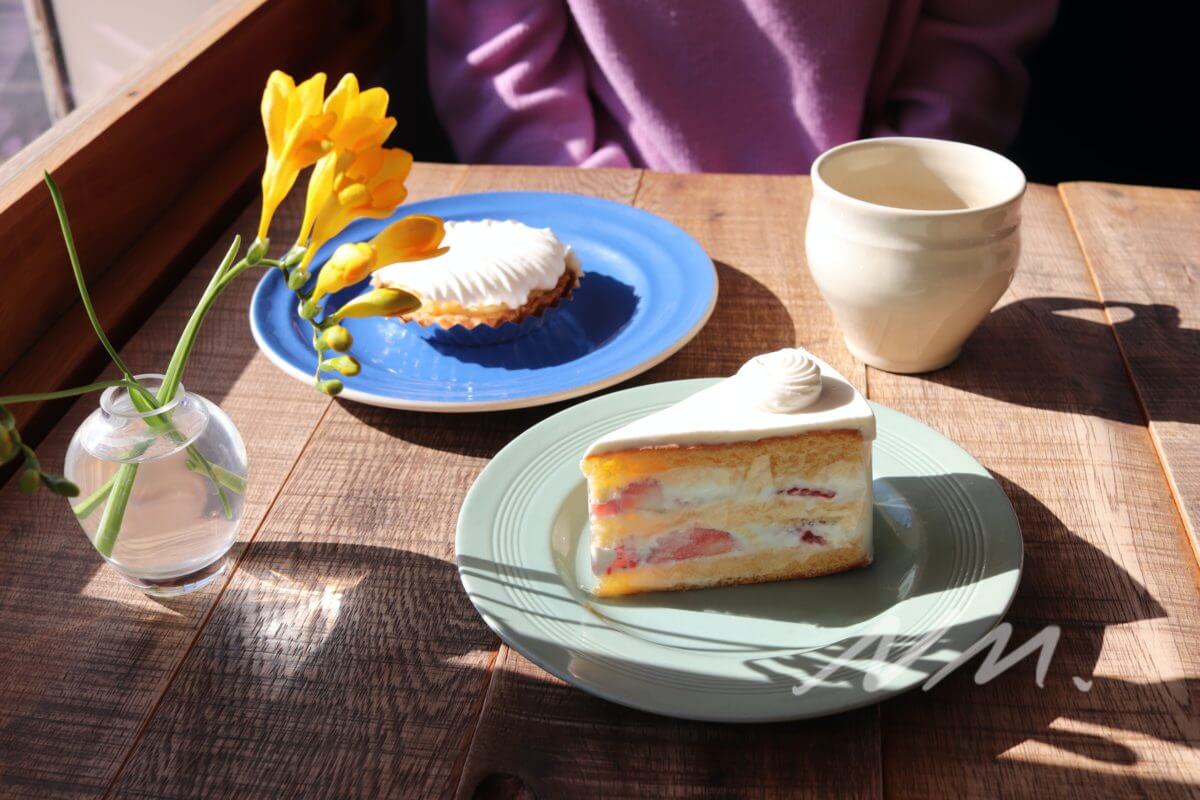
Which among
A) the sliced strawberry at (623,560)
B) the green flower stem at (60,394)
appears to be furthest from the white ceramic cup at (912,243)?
the green flower stem at (60,394)

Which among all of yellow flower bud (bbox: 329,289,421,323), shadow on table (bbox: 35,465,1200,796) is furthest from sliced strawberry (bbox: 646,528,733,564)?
yellow flower bud (bbox: 329,289,421,323)

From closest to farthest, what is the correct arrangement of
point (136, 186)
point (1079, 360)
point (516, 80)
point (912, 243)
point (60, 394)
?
point (60, 394) < point (912, 243) < point (1079, 360) < point (136, 186) < point (516, 80)

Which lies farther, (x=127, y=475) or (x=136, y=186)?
(x=136, y=186)

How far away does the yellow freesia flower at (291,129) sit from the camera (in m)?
0.66

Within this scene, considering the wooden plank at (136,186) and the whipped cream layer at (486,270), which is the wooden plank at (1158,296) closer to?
the whipped cream layer at (486,270)

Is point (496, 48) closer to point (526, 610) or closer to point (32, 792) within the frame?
point (526, 610)

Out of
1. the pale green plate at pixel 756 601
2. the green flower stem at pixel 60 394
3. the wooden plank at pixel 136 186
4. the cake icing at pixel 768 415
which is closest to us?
the green flower stem at pixel 60 394

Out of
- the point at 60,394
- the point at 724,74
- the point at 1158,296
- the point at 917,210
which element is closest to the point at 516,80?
the point at 724,74

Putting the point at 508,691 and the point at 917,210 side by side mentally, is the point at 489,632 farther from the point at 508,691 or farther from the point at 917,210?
the point at 917,210

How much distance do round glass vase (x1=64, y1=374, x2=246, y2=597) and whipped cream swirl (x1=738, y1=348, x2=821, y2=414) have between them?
38 cm

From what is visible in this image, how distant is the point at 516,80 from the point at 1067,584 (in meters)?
1.23

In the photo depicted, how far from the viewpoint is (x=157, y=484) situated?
722 millimetres

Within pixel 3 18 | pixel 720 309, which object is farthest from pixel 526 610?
pixel 3 18

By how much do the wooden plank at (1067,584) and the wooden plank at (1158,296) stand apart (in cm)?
2
